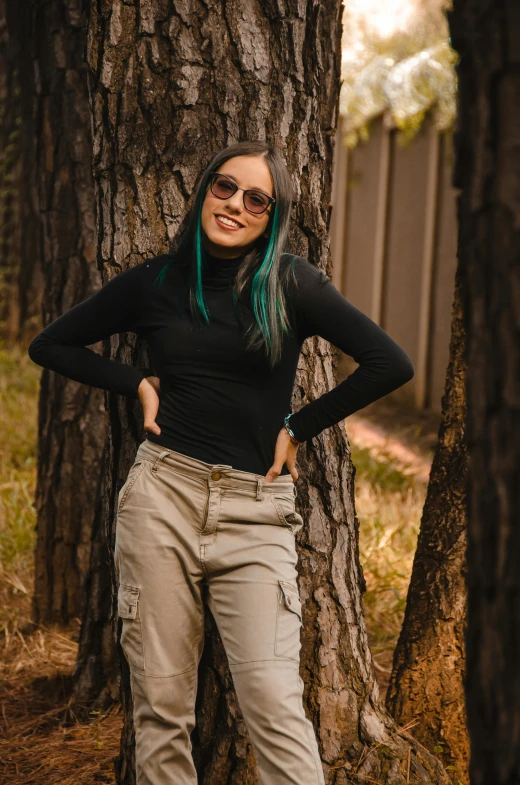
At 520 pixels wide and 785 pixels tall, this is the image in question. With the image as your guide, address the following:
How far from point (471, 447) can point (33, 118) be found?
3.65 meters

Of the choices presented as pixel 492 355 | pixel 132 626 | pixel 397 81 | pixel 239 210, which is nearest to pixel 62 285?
pixel 239 210

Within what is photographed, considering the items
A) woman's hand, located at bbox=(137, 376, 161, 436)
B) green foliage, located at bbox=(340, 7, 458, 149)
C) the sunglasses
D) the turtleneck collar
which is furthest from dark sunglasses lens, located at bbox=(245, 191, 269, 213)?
green foliage, located at bbox=(340, 7, 458, 149)

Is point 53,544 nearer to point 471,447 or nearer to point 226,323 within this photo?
point 226,323

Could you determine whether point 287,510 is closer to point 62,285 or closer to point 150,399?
point 150,399

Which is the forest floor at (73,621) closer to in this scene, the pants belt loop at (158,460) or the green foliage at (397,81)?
the pants belt loop at (158,460)

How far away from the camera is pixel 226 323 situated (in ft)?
8.42

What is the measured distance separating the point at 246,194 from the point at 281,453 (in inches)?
28.2

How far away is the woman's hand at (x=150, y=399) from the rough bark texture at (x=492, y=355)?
4.15ft

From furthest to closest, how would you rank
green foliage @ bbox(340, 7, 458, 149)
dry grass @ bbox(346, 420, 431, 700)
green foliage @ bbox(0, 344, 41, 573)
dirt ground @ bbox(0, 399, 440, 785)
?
green foliage @ bbox(340, 7, 458, 149)
green foliage @ bbox(0, 344, 41, 573)
dry grass @ bbox(346, 420, 431, 700)
dirt ground @ bbox(0, 399, 440, 785)

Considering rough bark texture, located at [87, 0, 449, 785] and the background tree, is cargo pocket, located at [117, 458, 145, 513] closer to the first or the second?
rough bark texture, located at [87, 0, 449, 785]

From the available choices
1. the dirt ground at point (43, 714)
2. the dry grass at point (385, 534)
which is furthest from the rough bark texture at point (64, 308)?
the dry grass at point (385, 534)

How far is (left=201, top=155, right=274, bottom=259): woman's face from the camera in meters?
2.61

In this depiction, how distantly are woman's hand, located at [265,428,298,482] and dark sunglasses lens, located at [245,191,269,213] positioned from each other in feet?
2.00

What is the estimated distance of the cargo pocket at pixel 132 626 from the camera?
2551 millimetres
